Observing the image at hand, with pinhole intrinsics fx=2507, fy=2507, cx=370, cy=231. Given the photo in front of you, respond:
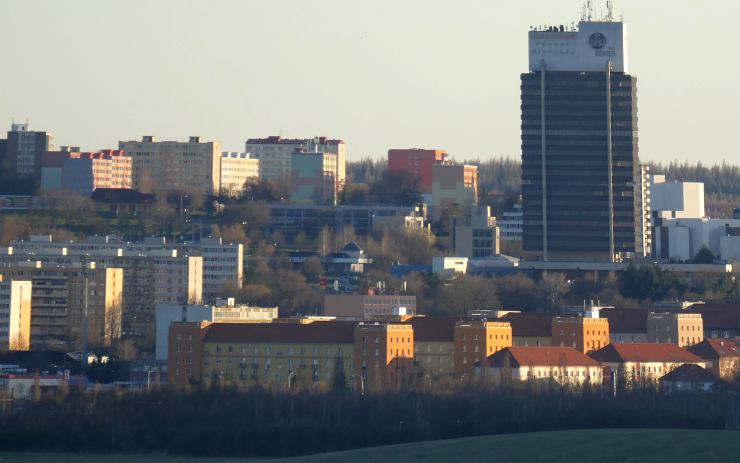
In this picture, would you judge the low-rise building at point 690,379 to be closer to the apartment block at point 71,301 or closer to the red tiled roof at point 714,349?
the red tiled roof at point 714,349

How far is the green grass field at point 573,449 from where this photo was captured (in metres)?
76.1

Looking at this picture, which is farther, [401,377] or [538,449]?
[401,377]

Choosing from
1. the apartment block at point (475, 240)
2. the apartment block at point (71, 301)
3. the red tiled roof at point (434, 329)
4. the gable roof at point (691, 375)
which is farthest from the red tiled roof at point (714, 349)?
the apartment block at point (475, 240)

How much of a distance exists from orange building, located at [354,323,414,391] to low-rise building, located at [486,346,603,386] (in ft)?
13.7

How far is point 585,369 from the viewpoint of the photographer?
380 feet

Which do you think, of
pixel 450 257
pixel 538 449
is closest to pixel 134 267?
pixel 450 257

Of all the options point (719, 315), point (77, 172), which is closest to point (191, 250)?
point (77, 172)

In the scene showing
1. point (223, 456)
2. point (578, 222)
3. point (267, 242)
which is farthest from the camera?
point (267, 242)

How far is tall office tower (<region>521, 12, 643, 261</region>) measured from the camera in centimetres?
16488

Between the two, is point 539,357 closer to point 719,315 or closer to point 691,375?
point 691,375

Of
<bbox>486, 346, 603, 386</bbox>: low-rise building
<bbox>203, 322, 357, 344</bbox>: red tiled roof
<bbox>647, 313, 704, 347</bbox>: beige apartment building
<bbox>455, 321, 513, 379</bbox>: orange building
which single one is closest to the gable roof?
<bbox>486, 346, 603, 386</bbox>: low-rise building

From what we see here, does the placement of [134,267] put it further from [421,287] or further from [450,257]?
[450,257]

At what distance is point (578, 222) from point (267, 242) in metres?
28.3

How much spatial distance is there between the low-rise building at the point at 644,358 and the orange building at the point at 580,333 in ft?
8.18
